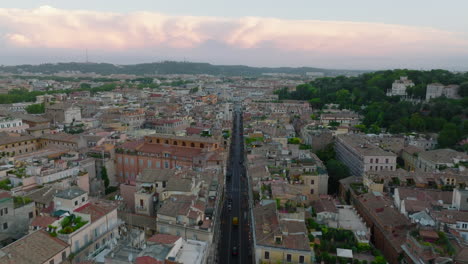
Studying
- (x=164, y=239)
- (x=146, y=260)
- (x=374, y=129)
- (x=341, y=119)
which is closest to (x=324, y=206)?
(x=164, y=239)

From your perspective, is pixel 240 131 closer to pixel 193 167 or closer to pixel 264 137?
pixel 264 137

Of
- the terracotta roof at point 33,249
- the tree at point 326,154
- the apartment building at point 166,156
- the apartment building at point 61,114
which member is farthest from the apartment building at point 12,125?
the tree at point 326,154

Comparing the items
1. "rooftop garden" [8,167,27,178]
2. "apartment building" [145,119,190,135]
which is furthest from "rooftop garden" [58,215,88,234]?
"apartment building" [145,119,190,135]

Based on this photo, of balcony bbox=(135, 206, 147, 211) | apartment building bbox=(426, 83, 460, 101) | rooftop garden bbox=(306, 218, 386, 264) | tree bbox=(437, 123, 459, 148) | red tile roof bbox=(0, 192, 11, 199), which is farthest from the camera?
apartment building bbox=(426, 83, 460, 101)

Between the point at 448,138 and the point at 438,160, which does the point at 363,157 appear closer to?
the point at 438,160

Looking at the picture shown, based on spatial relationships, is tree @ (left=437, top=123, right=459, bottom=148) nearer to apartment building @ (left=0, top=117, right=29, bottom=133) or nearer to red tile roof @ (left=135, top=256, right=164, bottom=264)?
red tile roof @ (left=135, top=256, right=164, bottom=264)

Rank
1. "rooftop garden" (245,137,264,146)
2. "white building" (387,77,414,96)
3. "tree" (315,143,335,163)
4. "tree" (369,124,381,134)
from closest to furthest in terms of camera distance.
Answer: "rooftop garden" (245,137,264,146), "tree" (315,143,335,163), "tree" (369,124,381,134), "white building" (387,77,414,96)

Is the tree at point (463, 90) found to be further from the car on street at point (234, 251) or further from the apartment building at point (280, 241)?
the apartment building at point (280, 241)
